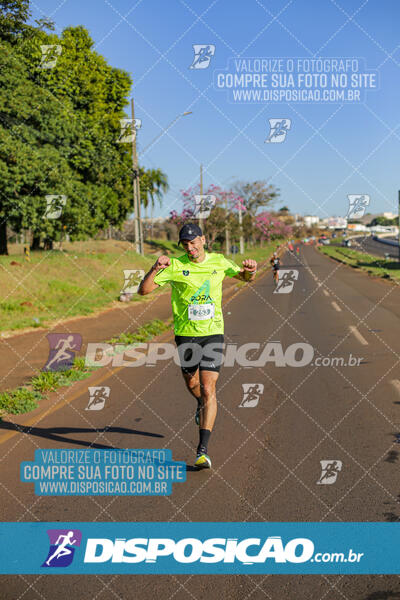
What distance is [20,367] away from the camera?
1072 centimetres

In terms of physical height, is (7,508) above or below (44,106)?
below

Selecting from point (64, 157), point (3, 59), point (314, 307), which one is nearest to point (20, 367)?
point (314, 307)

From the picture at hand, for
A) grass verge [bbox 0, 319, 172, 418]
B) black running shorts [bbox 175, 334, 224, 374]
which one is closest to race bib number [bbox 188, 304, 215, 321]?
black running shorts [bbox 175, 334, 224, 374]

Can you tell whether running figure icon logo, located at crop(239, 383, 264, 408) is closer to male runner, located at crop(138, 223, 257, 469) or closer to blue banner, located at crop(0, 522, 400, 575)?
male runner, located at crop(138, 223, 257, 469)

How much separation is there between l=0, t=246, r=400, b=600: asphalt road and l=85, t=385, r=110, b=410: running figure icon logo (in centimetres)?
12

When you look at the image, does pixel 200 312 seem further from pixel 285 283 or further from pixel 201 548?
pixel 285 283

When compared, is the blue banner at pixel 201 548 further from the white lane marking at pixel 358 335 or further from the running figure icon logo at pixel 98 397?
the white lane marking at pixel 358 335

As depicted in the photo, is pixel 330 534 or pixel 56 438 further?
pixel 56 438

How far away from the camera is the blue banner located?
13.0 feet

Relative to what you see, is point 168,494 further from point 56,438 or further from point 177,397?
point 177,397

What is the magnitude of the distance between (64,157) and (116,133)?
12748 millimetres

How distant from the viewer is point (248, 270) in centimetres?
577

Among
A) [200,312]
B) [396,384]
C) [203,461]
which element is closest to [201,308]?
[200,312]

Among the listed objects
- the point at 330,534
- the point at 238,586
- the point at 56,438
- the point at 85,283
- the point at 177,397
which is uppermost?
the point at 330,534
